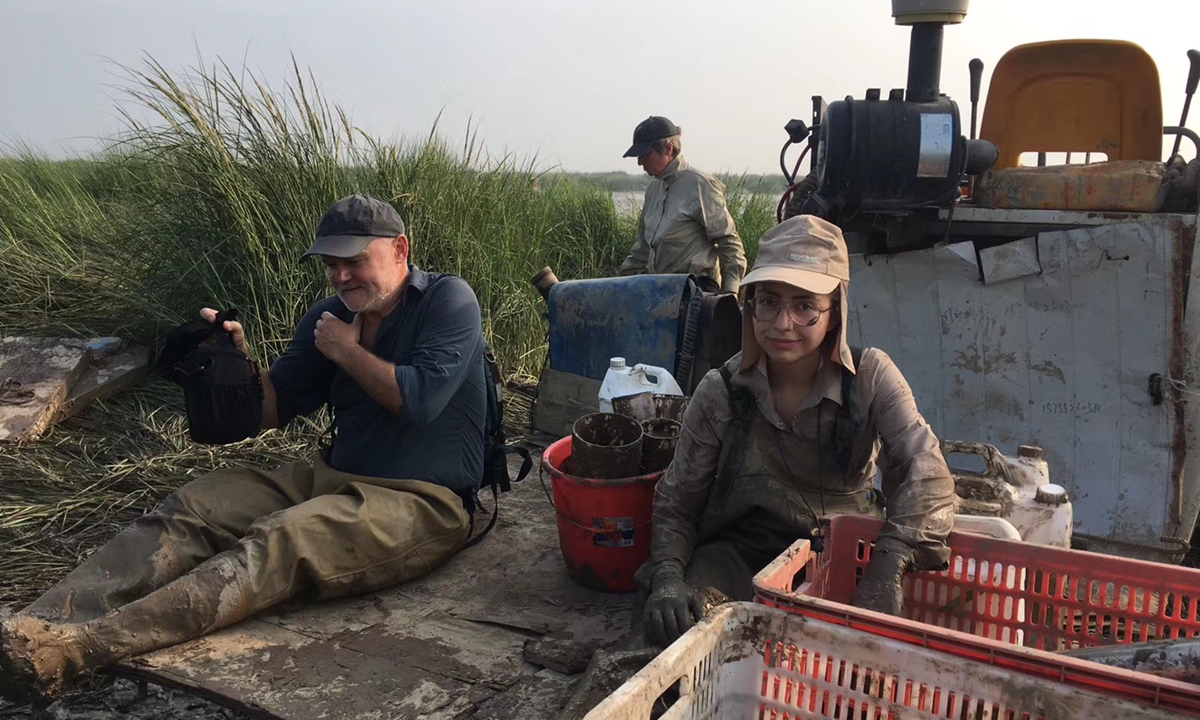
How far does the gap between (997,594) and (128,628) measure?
7.64 ft

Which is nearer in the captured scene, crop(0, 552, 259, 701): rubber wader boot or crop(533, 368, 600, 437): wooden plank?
crop(0, 552, 259, 701): rubber wader boot

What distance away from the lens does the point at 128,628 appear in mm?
2646

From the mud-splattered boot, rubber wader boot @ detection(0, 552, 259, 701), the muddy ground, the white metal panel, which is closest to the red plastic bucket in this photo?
rubber wader boot @ detection(0, 552, 259, 701)

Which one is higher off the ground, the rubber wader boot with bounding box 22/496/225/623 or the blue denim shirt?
the blue denim shirt

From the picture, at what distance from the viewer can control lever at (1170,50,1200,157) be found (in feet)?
13.3

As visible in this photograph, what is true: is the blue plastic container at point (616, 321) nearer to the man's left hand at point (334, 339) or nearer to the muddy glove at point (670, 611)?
the man's left hand at point (334, 339)

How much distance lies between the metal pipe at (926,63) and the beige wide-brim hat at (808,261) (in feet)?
5.95

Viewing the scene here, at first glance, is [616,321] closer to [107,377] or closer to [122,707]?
[122,707]

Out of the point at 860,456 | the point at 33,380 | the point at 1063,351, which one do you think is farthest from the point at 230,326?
the point at 1063,351

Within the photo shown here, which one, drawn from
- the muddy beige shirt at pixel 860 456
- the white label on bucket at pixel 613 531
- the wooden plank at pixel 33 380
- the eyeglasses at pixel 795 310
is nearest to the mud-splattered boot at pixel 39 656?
the white label on bucket at pixel 613 531

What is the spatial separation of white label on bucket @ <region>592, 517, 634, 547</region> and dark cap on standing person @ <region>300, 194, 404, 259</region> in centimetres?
123

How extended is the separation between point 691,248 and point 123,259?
3700 millimetres

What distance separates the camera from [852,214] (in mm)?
4051

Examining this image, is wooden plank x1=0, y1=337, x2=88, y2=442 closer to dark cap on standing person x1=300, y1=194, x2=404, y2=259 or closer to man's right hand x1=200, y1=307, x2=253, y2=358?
man's right hand x1=200, y1=307, x2=253, y2=358
